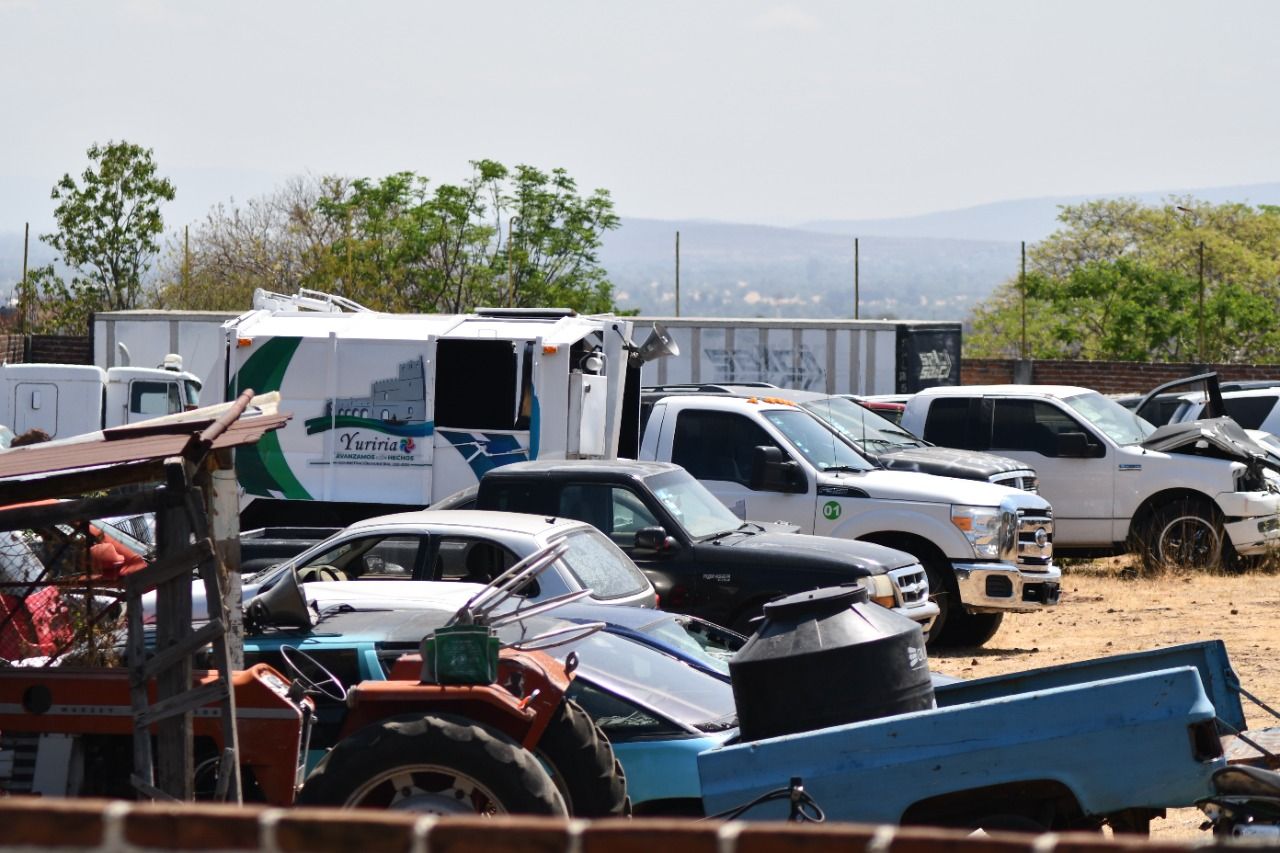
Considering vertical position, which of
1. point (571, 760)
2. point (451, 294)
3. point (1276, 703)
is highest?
point (451, 294)

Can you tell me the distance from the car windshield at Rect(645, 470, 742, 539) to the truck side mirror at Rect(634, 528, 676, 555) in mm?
269

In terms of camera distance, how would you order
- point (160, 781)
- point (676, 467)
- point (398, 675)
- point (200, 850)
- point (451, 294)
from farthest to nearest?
point (451, 294) → point (676, 467) → point (398, 675) → point (160, 781) → point (200, 850)

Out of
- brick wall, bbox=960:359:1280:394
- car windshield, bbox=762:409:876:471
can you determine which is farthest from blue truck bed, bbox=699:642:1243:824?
brick wall, bbox=960:359:1280:394

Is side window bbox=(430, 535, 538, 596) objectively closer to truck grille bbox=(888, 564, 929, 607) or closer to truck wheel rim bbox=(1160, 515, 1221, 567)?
truck grille bbox=(888, 564, 929, 607)

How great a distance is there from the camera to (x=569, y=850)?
2488mm

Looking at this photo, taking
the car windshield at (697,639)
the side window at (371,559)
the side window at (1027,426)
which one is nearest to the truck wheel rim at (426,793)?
the car windshield at (697,639)

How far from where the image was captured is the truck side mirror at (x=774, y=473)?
13.6 m

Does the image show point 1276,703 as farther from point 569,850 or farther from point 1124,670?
point 569,850

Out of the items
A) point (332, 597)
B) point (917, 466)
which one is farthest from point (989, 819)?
point (917, 466)

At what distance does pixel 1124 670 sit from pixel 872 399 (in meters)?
14.3

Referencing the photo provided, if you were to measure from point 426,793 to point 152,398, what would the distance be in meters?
17.4

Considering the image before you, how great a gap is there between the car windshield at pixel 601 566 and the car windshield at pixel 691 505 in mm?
1191

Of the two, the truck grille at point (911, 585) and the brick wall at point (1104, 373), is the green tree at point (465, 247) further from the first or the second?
the truck grille at point (911, 585)

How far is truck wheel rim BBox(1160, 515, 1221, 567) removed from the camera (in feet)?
55.9
